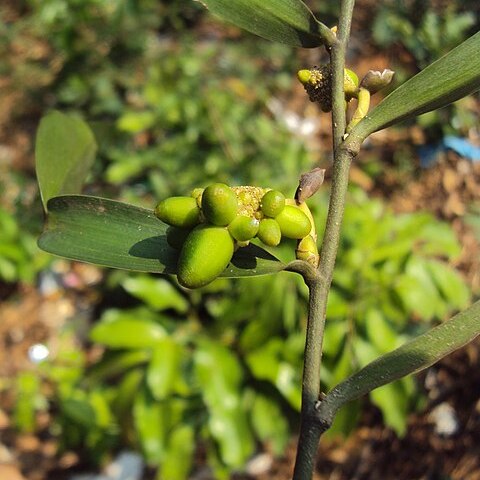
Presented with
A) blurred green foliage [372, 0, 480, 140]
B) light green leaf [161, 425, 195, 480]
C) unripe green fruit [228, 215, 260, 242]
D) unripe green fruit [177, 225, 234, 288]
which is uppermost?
unripe green fruit [228, 215, 260, 242]

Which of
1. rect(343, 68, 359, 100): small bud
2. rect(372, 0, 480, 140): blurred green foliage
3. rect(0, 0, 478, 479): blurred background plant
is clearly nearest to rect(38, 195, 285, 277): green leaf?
rect(343, 68, 359, 100): small bud

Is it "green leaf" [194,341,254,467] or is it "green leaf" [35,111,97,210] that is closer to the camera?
"green leaf" [35,111,97,210]

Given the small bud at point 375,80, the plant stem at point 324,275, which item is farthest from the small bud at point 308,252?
the small bud at point 375,80

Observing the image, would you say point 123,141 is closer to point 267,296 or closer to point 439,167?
point 267,296

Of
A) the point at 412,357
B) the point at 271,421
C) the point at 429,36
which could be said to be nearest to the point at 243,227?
the point at 412,357

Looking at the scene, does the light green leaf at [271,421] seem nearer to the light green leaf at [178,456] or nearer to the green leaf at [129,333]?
the light green leaf at [178,456]

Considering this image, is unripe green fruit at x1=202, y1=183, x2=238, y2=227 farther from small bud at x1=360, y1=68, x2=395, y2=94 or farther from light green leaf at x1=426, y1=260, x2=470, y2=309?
light green leaf at x1=426, y1=260, x2=470, y2=309

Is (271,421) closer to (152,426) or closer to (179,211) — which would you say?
(152,426)
